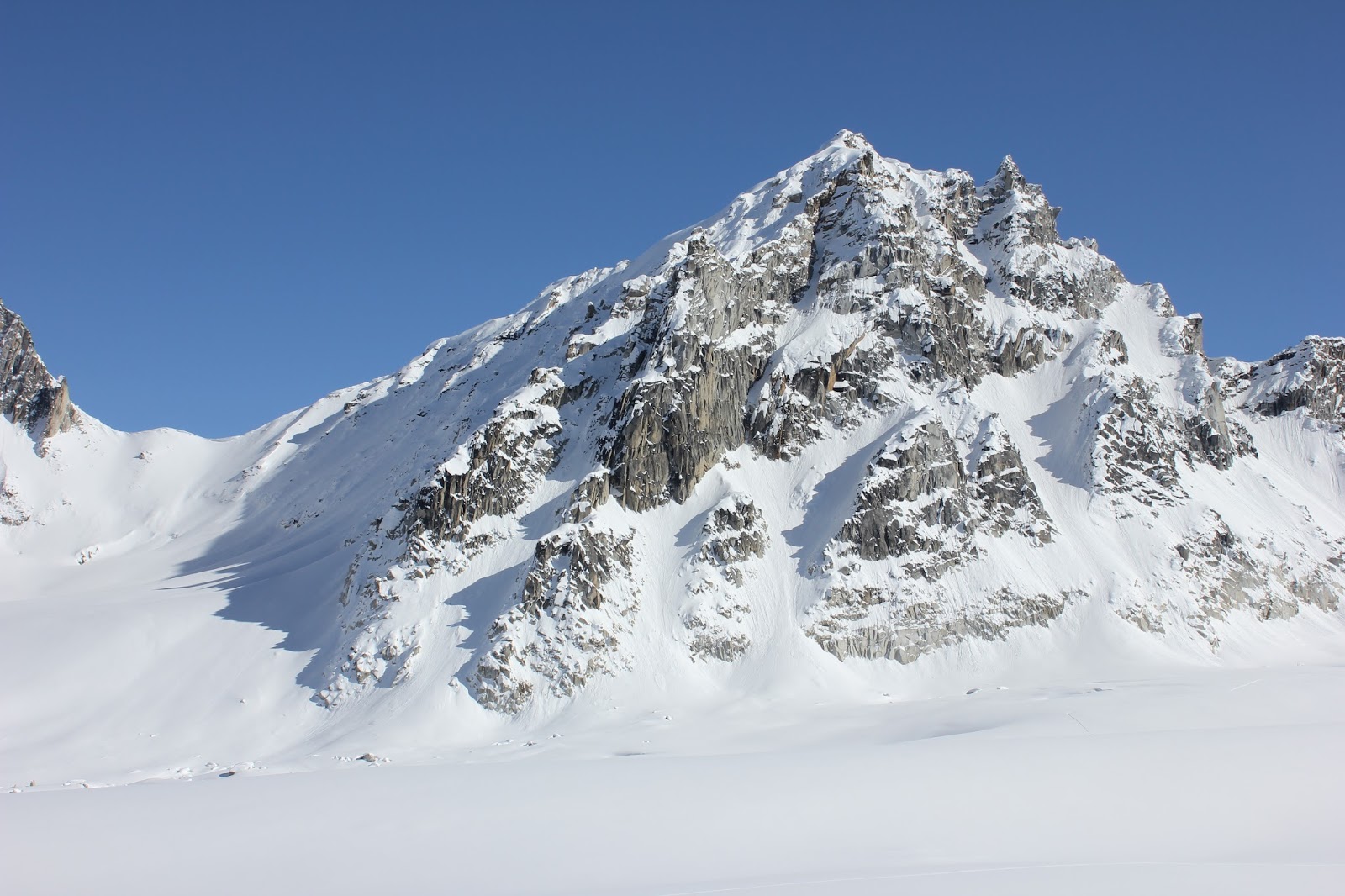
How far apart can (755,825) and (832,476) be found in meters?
58.7

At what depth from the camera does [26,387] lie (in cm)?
11162

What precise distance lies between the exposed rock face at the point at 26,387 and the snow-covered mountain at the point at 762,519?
1739cm

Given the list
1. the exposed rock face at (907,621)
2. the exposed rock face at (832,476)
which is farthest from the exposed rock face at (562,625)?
the exposed rock face at (907,621)

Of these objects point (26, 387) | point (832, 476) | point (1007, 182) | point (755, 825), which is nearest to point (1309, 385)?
point (1007, 182)

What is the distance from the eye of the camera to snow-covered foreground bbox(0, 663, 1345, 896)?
11.2 meters

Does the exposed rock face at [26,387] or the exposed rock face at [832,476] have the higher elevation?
the exposed rock face at [26,387]

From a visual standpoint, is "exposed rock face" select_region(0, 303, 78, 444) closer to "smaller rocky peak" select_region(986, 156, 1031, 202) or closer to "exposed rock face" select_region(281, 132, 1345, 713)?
"exposed rock face" select_region(281, 132, 1345, 713)

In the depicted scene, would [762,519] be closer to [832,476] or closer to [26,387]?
[832,476]

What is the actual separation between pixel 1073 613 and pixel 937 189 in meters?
58.7

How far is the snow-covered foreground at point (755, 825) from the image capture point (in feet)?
36.7

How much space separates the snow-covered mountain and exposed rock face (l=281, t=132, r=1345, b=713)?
30 centimetres

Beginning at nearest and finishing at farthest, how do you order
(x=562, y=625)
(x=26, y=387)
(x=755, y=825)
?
(x=755, y=825), (x=562, y=625), (x=26, y=387)

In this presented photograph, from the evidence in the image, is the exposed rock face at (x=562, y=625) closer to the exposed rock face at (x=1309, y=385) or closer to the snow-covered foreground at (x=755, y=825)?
the snow-covered foreground at (x=755, y=825)

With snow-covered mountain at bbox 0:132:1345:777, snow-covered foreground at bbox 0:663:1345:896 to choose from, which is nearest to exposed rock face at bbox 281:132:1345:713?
snow-covered mountain at bbox 0:132:1345:777
